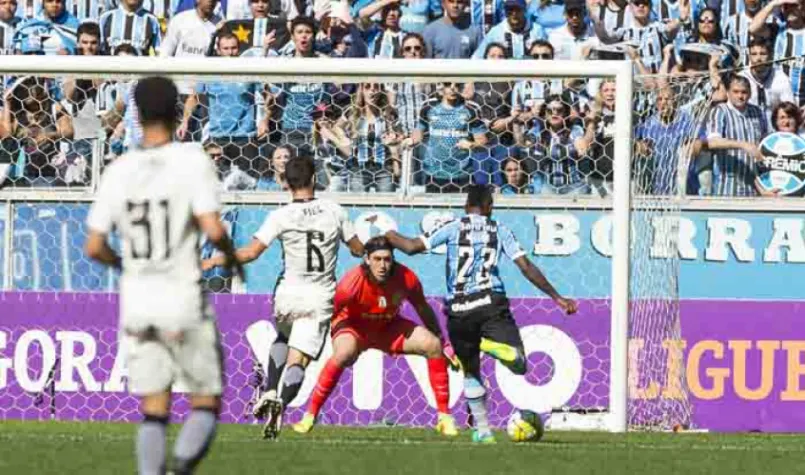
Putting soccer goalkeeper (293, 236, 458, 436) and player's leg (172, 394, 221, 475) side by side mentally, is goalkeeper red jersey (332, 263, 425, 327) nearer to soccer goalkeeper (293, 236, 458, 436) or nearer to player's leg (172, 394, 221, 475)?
soccer goalkeeper (293, 236, 458, 436)

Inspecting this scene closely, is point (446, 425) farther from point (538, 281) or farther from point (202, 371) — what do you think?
point (202, 371)

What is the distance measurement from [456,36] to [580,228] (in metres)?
3.86

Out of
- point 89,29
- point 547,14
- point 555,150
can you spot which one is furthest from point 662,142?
point 89,29

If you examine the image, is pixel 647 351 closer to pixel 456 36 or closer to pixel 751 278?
pixel 751 278

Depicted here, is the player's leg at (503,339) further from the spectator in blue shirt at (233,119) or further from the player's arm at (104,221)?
the player's arm at (104,221)

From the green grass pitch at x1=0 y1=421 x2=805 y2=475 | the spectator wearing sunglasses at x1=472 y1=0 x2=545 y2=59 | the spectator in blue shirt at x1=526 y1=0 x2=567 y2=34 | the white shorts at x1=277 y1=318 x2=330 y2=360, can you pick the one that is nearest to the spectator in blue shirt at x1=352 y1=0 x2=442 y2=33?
the spectator wearing sunglasses at x1=472 y1=0 x2=545 y2=59

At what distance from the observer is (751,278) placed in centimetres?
1859

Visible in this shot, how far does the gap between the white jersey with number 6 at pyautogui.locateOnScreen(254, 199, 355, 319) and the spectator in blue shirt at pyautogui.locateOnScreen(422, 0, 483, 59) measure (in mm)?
6504

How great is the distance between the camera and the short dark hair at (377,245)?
14.9 meters

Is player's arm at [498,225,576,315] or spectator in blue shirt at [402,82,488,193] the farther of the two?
spectator in blue shirt at [402,82,488,193]

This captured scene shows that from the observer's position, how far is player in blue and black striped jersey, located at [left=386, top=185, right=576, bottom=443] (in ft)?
49.3

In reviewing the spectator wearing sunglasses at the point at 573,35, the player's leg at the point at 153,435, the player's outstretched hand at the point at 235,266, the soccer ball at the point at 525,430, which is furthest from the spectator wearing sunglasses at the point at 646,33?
the player's leg at the point at 153,435

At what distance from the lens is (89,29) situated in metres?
20.9

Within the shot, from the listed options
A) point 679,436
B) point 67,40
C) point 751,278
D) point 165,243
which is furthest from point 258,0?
point 165,243
